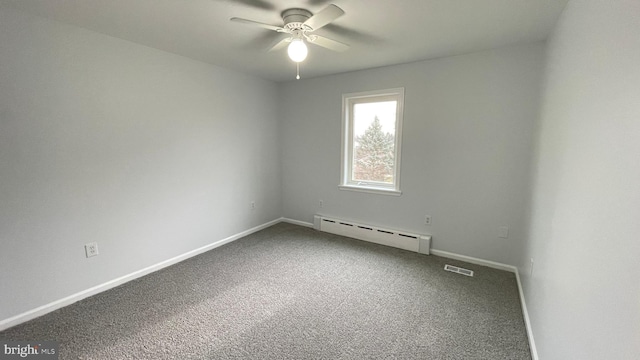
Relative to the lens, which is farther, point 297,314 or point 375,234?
point 375,234

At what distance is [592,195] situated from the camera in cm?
104

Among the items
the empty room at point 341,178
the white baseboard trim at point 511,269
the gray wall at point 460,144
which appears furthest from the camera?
the gray wall at point 460,144

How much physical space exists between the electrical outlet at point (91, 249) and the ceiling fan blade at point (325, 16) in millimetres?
2547

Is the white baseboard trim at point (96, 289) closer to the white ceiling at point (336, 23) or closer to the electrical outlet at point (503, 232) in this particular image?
the white ceiling at point (336, 23)

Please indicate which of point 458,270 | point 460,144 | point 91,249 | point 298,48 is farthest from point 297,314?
point 460,144

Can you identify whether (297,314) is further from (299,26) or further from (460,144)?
(460,144)

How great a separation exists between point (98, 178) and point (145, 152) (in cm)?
45

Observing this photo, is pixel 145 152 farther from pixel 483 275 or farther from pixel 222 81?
pixel 483 275

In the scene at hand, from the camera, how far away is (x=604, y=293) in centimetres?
86

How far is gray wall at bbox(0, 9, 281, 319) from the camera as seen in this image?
1.87 meters

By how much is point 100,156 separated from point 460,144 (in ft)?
11.5

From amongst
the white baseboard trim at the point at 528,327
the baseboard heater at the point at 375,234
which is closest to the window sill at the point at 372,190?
the baseboard heater at the point at 375,234

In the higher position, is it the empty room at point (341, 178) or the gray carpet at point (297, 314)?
the empty room at point (341, 178)

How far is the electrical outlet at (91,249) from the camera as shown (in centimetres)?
225
